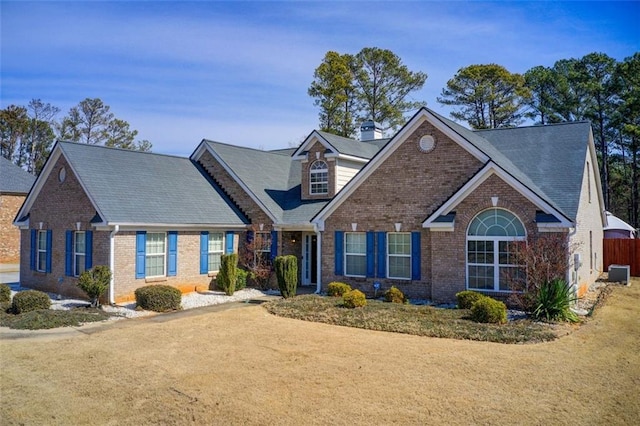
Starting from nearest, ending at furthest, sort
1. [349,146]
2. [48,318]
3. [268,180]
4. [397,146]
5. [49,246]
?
[48,318] → [397,146] → [49,246] → [349,146] → [268,180]

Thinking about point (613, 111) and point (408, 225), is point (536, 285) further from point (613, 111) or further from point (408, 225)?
point (613, 111)

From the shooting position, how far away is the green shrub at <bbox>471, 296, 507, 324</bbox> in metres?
13.6

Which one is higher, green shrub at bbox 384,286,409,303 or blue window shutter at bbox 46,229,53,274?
blue window shutter at bbox 46,229,53,274

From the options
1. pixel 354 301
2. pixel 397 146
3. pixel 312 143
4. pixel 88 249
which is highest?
pixel 312 143

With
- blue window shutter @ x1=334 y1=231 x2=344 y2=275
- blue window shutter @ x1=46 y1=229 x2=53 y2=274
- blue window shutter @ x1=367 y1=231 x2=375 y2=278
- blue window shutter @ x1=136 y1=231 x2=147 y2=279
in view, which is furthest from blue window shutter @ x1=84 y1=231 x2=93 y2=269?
blue window shutter @ x1=367 y1=231 x2=375 y2=278

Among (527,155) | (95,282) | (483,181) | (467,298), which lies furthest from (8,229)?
(527,155)

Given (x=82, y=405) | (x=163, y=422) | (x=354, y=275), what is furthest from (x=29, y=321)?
(x=354, y=275)

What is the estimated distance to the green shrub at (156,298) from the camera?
16203mm

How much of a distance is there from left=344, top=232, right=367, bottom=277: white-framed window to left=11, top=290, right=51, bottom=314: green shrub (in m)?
10.6

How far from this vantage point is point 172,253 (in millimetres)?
19094

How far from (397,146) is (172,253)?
31.2 ft

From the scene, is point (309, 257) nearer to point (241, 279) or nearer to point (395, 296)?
point (241, 279)

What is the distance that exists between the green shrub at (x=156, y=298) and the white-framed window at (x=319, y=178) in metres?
9.01

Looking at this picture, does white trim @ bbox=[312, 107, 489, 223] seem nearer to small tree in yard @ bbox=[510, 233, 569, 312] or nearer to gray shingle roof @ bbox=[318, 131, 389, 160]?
gray shingle roof @ bbox=[318, 131, 389, 160]
